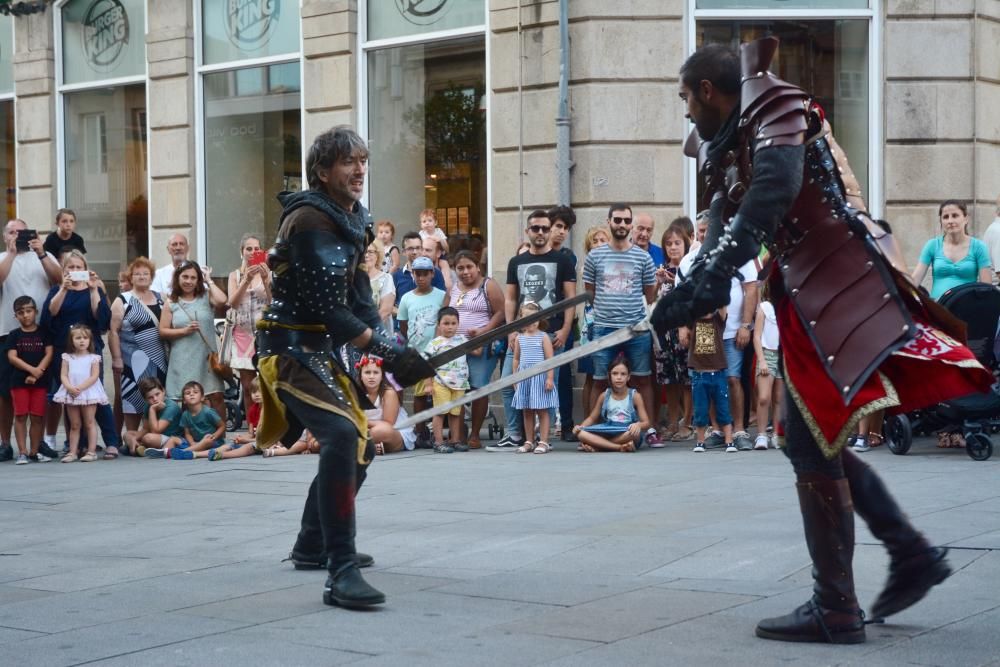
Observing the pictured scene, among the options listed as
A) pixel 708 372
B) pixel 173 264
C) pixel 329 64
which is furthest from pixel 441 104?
pixel 708 372

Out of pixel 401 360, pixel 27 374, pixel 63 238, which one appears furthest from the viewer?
pixel 63 238

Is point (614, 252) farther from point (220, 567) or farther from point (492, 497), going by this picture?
point (220, 567)

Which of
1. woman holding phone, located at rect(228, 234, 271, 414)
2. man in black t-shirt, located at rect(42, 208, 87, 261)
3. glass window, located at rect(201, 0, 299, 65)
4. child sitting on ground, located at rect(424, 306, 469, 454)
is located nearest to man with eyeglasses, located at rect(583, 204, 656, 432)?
child sitting on ground, located at rect(424, 306, 469, 454)

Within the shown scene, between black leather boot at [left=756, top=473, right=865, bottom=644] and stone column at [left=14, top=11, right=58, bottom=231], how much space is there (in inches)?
602

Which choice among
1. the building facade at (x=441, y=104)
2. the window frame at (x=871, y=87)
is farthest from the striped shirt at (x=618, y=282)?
the window frame at (x=871, y=87)

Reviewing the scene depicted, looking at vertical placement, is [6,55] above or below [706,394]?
above

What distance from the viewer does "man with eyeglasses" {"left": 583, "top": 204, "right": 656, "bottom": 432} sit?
37.5 ft

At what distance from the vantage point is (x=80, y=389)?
11836mm

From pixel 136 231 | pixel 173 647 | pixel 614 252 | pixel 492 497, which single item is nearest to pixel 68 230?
pixel 136 231

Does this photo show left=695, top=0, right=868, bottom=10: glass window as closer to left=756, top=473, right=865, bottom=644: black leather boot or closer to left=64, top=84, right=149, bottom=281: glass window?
left=64, top=84, right=149, bottom=281: glass window

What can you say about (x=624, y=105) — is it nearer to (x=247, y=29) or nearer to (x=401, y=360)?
(x=247, y=29)

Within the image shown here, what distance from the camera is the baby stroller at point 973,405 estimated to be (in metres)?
9.91

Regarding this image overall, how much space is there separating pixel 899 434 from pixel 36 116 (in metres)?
12.3

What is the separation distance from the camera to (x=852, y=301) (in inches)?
176
